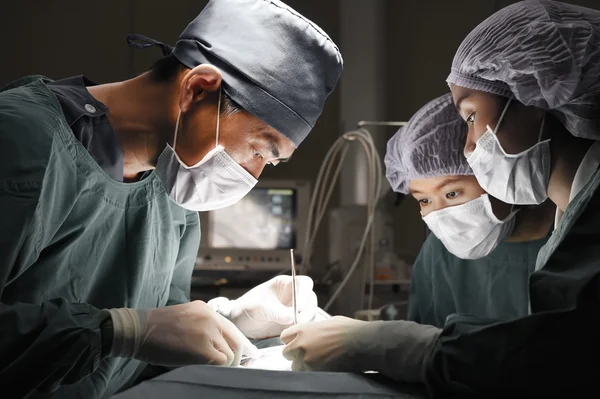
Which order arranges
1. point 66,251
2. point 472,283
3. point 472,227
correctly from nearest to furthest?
point 66,251 → point 472,227 → point 472,283

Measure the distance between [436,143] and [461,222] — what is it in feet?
0.93

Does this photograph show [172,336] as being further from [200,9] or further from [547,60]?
[200,9]

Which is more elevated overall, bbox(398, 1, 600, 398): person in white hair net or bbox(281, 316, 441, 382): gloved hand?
bbox(398, 1, 600, 398): person in white hair net

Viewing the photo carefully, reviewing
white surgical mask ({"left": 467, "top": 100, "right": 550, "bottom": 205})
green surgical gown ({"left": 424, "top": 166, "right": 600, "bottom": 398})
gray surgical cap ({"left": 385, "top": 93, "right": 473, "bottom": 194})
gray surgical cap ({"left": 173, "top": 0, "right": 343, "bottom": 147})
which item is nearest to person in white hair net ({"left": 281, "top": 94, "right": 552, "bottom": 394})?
gray surgical cap ({"left": 385, "top": 93, "right": 473, "bottom": 194})

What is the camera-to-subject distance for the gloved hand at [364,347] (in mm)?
981

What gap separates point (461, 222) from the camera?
1.90m

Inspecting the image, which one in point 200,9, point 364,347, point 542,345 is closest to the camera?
point 542,345

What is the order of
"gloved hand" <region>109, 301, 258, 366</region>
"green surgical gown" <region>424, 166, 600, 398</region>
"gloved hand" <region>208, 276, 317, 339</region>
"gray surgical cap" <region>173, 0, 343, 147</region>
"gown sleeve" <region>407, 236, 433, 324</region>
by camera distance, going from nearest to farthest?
"green surgical gown" <region>424, 166, 600, 398</region> < "gloved hand" <region>109, 301, 258, 366</region> < "gray surgical cap" <region>173, 0, 343, 147</region> < "gloved hand" <region>208, 276, 317, 339</region> < "gown sleeve" <region>407, 236, 433, 324</region>

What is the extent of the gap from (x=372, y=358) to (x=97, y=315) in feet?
1.68

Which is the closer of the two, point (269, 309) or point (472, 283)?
point (269, 309)

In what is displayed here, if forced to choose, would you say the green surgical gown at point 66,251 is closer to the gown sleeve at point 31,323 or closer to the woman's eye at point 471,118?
the gown sleeve at point 31,323

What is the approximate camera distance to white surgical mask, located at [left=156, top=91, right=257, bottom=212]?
142 centimetres

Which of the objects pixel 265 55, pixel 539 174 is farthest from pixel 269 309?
pixel 539 174

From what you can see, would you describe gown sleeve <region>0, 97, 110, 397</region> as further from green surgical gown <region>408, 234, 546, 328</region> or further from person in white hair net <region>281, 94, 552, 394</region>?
green surgical gown <region>408, 234, 546, 328</region>
